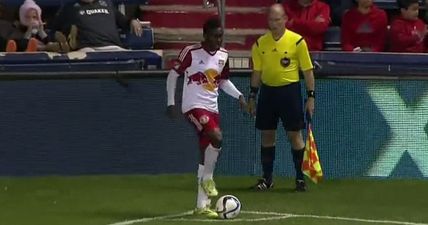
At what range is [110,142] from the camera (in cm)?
1363

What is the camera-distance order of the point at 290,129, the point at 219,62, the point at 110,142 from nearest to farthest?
the point at 219,62
the point at 290,129
the point at 110,142

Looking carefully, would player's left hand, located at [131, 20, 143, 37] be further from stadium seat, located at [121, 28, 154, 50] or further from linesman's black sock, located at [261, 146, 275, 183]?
linesman's black sock, located at [261, 146, 275, 183]

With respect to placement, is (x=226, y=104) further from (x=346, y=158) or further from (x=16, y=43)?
(x=16, y=43)

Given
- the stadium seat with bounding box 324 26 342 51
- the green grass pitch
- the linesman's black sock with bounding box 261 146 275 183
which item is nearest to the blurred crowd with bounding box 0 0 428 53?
the stadium seat with bounding box 324 26 342 51

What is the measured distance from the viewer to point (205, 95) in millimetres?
11445

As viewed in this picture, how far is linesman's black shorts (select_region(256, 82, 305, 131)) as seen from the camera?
1266 cm

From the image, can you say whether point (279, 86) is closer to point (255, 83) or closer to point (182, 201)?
point (255, 83)

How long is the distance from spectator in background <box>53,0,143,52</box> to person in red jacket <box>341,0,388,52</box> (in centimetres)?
252

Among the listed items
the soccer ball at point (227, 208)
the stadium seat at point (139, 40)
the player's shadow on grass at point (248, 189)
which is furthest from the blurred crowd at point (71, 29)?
the soccer ball at point (227, 208)

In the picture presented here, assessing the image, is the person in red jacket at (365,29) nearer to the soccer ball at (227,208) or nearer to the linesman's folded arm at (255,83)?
the linesman's folded arm at (255,83)

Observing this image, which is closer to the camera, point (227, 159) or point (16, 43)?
point (227, 159)

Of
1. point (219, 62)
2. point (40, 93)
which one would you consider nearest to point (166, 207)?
point (219, 62)

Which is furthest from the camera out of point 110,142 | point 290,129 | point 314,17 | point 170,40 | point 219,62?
point 170,40

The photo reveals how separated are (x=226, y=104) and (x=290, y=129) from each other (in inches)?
45.1
